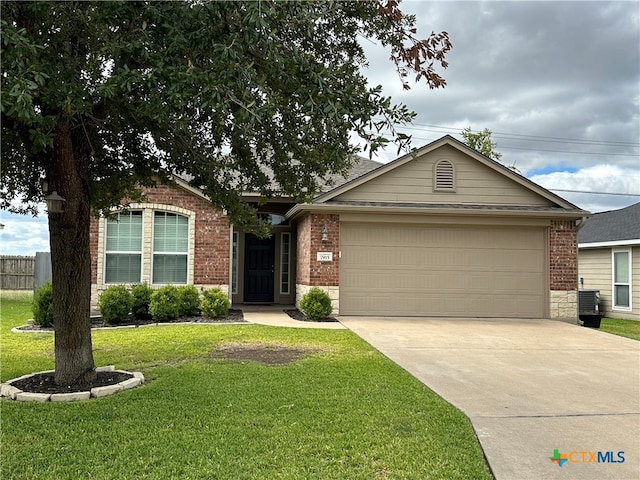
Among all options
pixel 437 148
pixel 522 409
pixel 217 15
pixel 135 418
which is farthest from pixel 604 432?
pixel 437 148


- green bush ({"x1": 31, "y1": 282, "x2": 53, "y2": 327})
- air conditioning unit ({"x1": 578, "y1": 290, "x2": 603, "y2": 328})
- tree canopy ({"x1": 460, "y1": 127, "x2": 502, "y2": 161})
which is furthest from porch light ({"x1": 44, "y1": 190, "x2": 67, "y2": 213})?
tree canopy ({"x1": 460, "y1": 127, "x2": 502, "y2": 161})

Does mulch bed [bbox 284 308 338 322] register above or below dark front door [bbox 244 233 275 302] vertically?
below

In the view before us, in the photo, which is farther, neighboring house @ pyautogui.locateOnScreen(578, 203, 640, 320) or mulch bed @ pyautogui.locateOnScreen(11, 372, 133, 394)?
neighboring house @ pyautogui.locateOnScreen(578, 203, 640, 320)

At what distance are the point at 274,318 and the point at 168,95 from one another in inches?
336

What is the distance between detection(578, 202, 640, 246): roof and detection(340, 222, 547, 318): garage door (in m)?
4.33

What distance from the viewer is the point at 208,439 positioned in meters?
4.20

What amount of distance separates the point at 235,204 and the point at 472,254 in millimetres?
8045

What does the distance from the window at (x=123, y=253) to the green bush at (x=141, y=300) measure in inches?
39.1

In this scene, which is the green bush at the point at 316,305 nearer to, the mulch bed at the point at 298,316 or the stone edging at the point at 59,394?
the mulch bed at the point at 298,316

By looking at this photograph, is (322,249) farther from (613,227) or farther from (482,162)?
(613,227)

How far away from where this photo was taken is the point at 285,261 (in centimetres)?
1589

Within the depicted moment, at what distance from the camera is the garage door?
12945mm

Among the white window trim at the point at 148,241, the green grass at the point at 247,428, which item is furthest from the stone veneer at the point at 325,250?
the green grass at the point at 247,428

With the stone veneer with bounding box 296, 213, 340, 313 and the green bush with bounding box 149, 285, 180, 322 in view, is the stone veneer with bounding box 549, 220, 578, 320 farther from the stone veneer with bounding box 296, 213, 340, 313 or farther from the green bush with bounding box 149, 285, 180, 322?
the green bush with bounding box 149, 285, 180, 322
